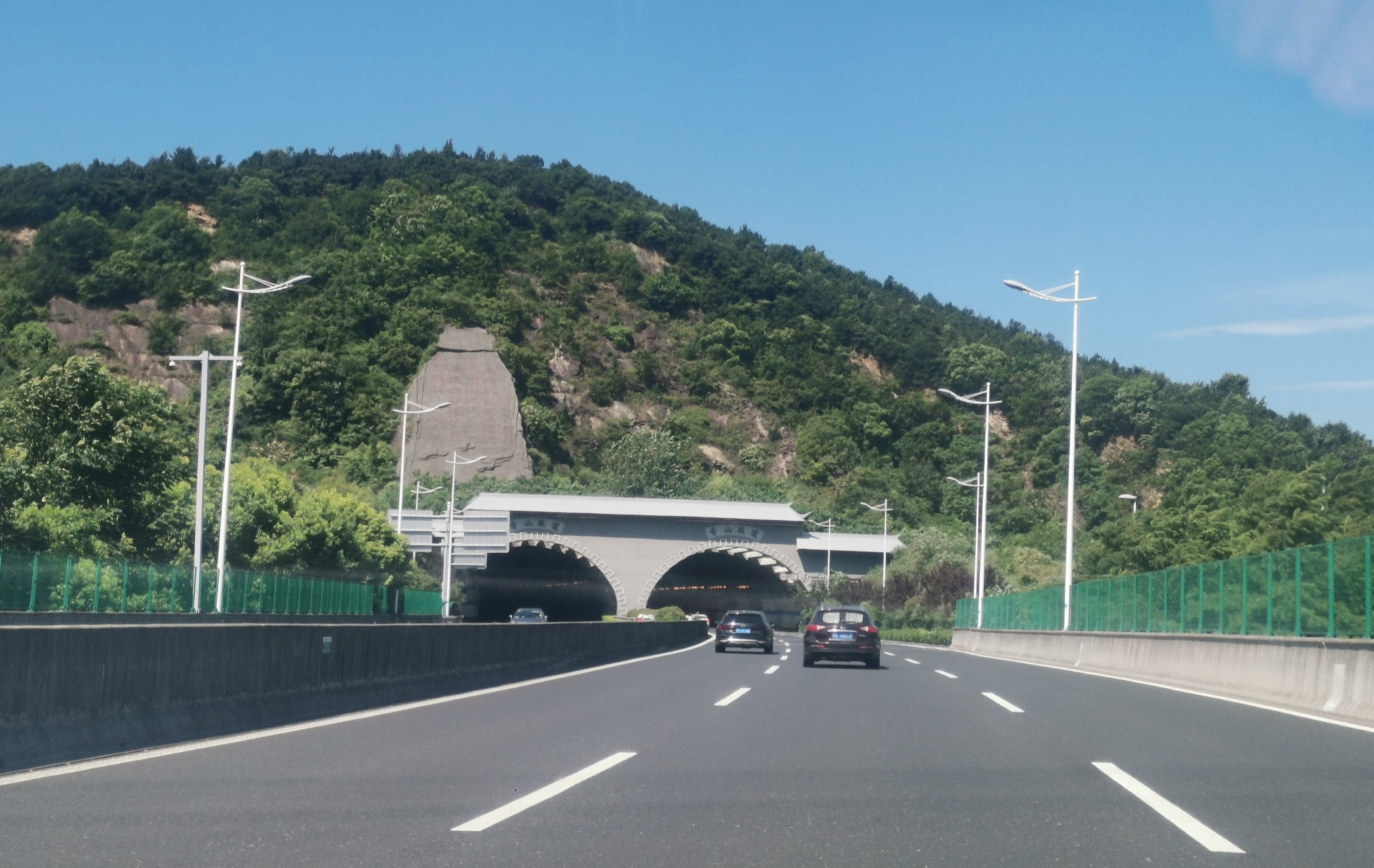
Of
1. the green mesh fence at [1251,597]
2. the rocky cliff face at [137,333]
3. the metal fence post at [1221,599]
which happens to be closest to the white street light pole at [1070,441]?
the green mesh fence at [1251,597]

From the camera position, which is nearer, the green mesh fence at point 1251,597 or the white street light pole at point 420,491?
the green mesh fence at point 1251,597

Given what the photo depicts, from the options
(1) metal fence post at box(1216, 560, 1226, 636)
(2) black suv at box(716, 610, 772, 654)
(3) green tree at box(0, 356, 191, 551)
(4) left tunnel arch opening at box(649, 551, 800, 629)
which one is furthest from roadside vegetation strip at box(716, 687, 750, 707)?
(4) left tunnel arch opening at box(649, 551, 800, 629)

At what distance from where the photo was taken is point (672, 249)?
161375mm

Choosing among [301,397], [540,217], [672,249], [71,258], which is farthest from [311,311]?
[672,249]

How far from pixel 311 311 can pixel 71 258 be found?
2170cm

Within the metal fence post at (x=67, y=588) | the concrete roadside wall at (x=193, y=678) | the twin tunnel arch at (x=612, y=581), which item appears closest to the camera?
the concrete roadside wall at (x=193, y=678)

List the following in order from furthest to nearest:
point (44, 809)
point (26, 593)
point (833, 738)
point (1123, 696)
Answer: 1. point (26, 593)
2. point (1123, 696)
3. point (833, 738)
4. point (44, 809)

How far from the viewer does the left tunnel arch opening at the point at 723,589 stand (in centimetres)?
10062

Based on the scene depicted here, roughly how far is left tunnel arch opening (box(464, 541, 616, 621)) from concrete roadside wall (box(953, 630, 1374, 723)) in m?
64.5

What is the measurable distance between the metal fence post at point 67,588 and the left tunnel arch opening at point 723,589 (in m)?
64.1

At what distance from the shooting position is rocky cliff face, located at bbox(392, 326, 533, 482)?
11450cm

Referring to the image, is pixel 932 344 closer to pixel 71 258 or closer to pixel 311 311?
pixel 311 311

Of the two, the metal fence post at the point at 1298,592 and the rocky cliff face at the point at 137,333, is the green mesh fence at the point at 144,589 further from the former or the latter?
the rocky cliff face at the point at 137,333

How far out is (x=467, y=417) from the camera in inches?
4596
